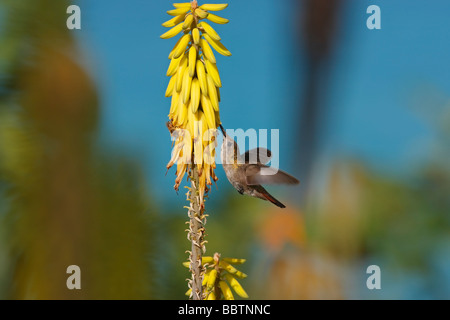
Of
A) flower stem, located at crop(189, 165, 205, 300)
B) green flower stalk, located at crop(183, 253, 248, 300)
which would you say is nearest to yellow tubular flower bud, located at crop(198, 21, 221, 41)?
flower stem, located at crop(189, 165, 205, 300)

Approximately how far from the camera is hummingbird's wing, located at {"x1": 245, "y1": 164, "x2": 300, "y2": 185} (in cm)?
231

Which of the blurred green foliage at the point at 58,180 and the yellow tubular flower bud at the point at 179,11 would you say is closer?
the yellow tubular flower bud at the point at 179,11

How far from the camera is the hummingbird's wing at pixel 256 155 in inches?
97.3

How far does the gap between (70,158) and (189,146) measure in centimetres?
238

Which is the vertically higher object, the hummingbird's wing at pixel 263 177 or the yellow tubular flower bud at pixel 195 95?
the yellow tubular flower bud at pixel 195 95

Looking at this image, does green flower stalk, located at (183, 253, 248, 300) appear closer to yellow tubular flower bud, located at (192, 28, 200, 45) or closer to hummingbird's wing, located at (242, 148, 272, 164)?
hummingbird's wing, located at (242, 148, 272, 164)

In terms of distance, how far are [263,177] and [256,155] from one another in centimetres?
14

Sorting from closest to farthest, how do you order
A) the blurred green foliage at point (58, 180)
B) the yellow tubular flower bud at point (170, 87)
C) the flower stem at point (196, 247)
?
the flower stem at point (196, 247) → the yellow tubular flower bud at point (170, 87) → the blurred green foliage at point (58, 180)

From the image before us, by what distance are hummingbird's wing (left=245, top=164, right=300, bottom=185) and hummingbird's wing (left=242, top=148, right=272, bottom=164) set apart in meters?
0.03

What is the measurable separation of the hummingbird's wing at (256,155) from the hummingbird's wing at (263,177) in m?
0.03

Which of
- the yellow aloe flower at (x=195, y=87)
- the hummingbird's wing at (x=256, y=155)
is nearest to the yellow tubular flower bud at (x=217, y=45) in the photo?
the yellow aloe flower at (x=195, y=87)

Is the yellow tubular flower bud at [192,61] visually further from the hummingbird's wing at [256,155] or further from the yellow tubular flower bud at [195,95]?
the hummingbird's wing at [256,155]

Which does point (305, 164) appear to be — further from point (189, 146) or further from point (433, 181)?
point (189, 146)
